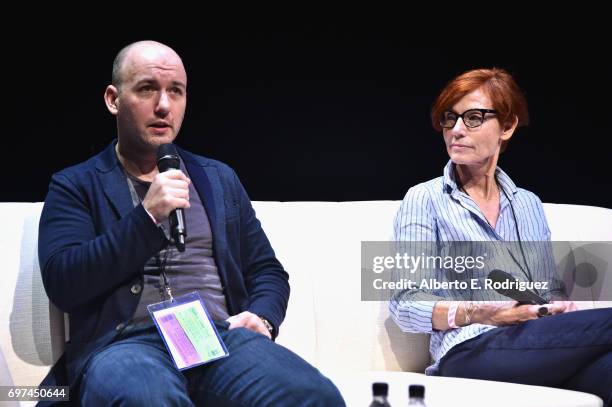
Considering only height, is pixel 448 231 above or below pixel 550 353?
above

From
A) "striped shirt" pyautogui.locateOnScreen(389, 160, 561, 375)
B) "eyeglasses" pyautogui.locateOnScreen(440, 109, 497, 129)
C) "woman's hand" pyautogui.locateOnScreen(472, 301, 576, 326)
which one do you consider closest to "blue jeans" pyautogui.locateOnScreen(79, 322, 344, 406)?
"striped shirt" pyautogui.locateOnScreen(389, 160, 561, 375)

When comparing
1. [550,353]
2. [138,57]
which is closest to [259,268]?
[138,57]

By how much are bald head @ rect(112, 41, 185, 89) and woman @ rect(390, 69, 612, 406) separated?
0.99m

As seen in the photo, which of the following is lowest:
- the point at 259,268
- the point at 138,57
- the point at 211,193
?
the point at 259,268

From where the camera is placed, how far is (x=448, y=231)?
2809 mm

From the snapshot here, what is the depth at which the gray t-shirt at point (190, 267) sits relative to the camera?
2266 mm

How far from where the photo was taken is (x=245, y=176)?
11.4 feet

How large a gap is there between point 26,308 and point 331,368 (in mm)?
1067

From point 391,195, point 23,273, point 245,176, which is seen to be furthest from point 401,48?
point 23,273

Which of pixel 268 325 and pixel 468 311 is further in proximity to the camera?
pixel 468 311

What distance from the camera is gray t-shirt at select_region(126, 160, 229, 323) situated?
2.27 meters

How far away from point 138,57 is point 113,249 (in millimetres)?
676

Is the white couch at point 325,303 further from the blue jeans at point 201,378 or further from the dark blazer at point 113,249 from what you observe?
the blue jeans at point 201,378

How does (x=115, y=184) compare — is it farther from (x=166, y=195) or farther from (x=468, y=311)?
(x=468, y=311)
